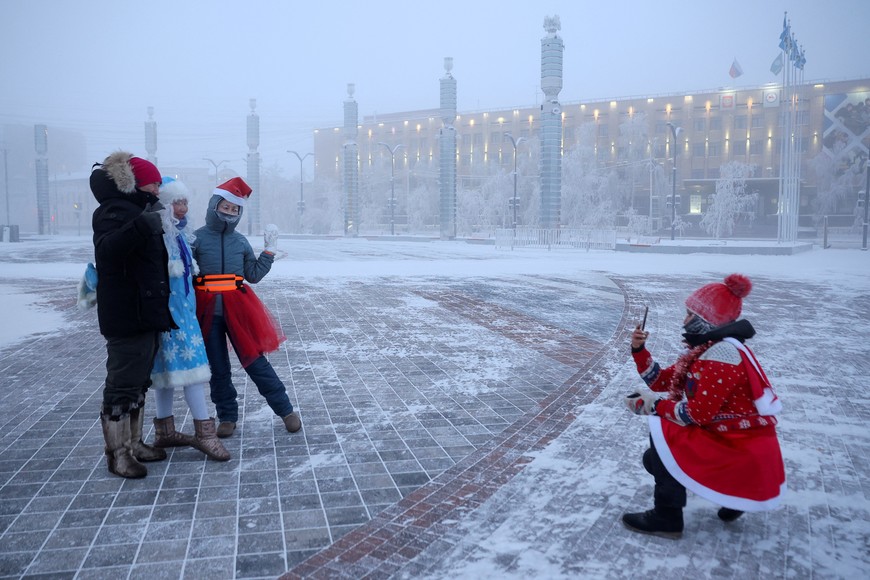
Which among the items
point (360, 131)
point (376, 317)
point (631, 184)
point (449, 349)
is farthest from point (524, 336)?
point (360, 131)

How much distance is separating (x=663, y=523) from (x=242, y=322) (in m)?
2.94

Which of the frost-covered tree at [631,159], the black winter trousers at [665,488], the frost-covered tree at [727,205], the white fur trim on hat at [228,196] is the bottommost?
the black winter trousers at [665,488]

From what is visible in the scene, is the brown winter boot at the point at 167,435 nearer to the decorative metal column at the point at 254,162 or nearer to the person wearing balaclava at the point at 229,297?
the person wearing balaclava at the point at 229,297

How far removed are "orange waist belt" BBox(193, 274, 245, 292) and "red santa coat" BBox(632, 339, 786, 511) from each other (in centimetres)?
297

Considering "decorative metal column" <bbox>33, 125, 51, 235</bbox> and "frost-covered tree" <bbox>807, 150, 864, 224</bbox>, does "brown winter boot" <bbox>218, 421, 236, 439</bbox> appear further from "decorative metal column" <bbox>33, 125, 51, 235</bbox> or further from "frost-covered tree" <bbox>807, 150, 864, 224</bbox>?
"frost-covered tree" <bbox>807, 150, 864, 224</bbox>

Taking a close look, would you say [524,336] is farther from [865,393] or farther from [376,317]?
[865,393]

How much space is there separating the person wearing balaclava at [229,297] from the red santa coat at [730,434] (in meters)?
2.80

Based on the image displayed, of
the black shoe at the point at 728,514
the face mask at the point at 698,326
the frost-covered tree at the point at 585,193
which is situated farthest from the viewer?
the frost-covered tree at the point at 585,193

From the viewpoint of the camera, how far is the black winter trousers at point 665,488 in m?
3.25

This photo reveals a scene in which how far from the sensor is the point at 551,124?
34844mm

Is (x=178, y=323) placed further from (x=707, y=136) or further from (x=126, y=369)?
(x=707, y=136)

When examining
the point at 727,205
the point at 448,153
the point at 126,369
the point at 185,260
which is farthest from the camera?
the point at 727,205

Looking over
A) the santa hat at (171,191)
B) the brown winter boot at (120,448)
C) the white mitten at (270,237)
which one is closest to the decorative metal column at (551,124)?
the white mitten at (270,237)

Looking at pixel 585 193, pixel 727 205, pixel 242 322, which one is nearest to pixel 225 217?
pixel 242 322
